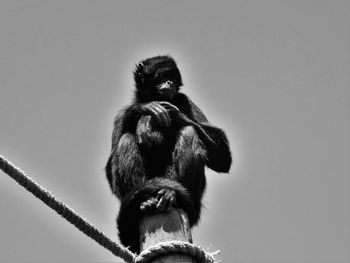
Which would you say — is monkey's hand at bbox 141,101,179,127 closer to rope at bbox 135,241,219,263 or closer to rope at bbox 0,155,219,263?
rope at bbox 0,155,219,263

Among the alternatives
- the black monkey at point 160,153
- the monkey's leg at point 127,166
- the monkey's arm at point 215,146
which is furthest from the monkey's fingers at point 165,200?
the monkey's arm at point 215,146

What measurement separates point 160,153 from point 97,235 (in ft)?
5.23

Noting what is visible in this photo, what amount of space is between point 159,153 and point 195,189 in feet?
1.84

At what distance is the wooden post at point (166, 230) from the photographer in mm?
3572

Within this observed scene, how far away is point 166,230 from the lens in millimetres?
3762

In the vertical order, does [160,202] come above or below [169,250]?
above

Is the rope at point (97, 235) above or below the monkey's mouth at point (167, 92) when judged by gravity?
below

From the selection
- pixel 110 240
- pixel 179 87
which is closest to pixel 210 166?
pixel 179 87

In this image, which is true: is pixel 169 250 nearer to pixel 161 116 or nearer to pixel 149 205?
pixel 149 205

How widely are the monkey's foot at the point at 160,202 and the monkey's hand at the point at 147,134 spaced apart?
3.88ft

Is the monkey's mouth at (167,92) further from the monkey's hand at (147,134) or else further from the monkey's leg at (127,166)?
the monkey's leg at (127,166)

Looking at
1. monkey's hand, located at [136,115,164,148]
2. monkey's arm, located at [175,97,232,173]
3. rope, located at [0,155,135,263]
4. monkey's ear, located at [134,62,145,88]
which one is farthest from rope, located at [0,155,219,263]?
monkey's ear, located at [134,62,145,88]

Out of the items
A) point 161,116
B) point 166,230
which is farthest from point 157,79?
point 166,230

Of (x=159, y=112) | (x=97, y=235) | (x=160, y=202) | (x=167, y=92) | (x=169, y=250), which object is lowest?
(x=169, y=250)
